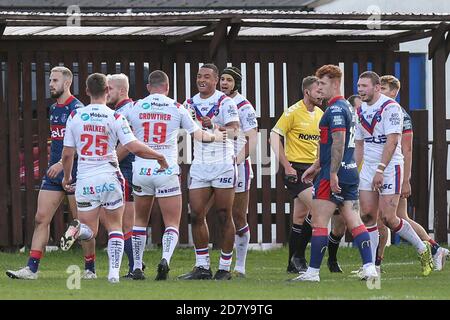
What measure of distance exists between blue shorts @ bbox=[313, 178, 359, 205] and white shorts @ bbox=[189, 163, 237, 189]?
1117mm

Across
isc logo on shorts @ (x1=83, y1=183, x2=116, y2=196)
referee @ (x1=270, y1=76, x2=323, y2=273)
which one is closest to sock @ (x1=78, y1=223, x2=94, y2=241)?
isc logo on shorts @ (x1=83, y1=183, x2=116, y2=196)

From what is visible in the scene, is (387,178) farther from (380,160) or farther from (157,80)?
(157,80)

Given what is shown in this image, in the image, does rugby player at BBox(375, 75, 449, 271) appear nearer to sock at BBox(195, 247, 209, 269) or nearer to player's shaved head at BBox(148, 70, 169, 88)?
sock at BBox(195, 247, 209, 269)

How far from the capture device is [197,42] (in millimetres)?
20312

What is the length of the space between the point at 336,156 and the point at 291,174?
A: 2252 mm

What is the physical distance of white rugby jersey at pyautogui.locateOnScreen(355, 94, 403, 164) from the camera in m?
14.9

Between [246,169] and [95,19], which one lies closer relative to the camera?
[246,169]

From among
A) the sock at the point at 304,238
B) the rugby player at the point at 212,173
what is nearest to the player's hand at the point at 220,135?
the rugby player at the point at 212,173

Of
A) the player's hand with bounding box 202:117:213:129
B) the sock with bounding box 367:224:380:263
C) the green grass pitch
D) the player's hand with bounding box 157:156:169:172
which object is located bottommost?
the green grass pitch

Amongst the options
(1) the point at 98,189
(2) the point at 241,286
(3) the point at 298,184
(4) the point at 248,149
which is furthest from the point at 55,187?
(3) the point at 298,184

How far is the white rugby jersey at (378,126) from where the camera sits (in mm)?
14930

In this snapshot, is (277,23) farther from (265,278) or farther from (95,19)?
(265,278)
